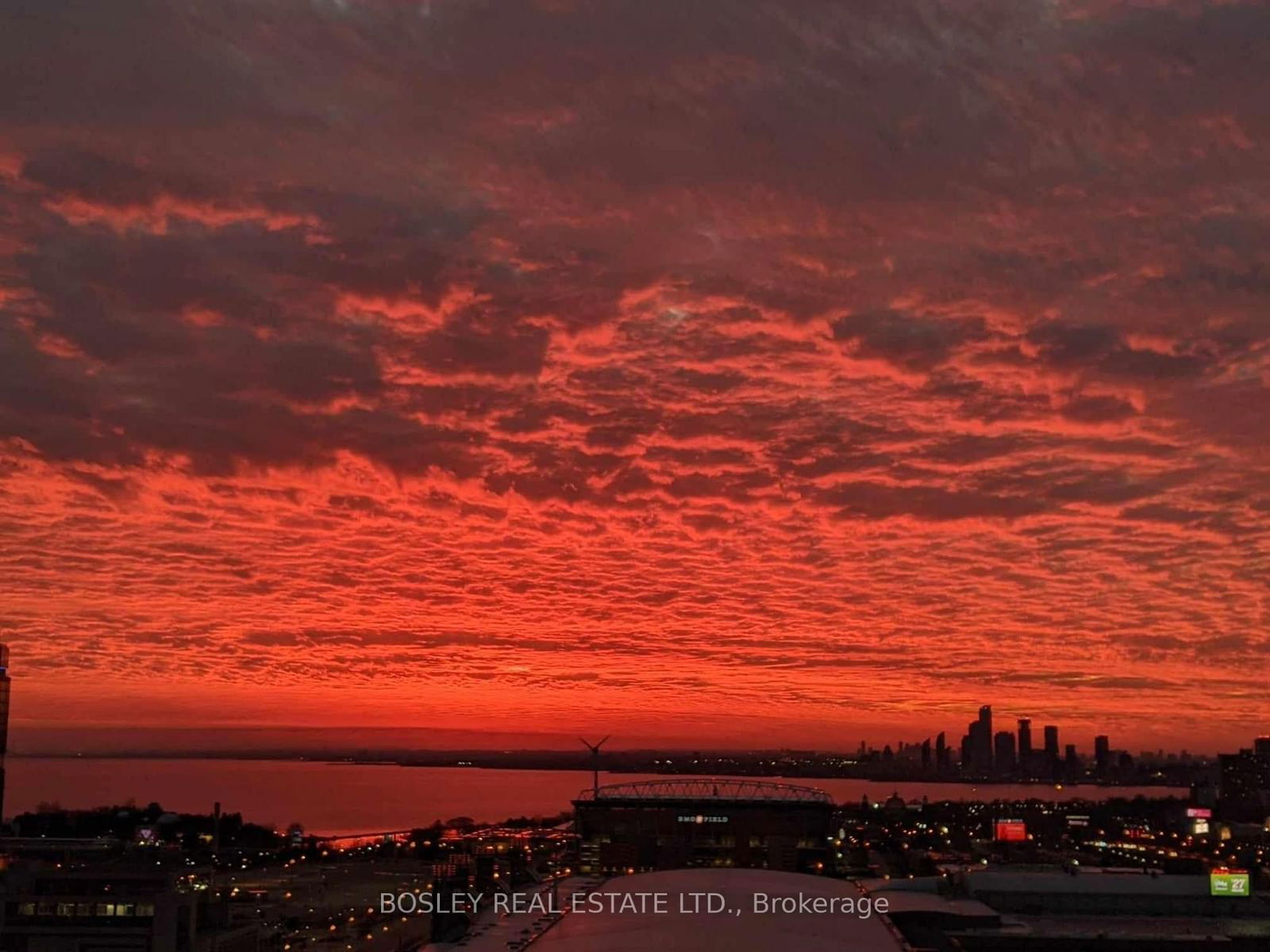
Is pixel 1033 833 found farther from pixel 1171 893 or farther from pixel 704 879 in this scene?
pixel 704 879

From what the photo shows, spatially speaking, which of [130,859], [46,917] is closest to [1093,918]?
[46,917]

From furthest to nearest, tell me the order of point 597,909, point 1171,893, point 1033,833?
1. point 1033,833
2. point 1171,893
3. point 597,909

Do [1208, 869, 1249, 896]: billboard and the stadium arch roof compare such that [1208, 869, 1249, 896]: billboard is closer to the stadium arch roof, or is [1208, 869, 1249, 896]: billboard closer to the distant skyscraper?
the stadium arch roof

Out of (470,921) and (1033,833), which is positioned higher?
(470,921)

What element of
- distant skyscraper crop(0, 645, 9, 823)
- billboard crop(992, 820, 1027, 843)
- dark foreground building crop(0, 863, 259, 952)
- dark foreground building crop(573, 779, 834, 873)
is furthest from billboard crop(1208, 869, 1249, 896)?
distant skyscraper crop(0, 645, 9, 823)

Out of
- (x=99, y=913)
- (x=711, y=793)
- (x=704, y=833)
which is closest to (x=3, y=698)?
(x=99, y=913)

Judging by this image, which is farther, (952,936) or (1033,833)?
(1033,833)
